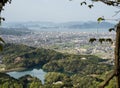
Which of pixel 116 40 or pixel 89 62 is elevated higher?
pixel 116 40

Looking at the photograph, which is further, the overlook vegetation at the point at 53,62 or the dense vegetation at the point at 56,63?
the overlook vegetation at the point at 53,62

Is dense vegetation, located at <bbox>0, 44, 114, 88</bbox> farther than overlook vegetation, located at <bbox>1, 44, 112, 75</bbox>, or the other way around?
overlook vegetation, located at <bbox>1, 44, 112, 75</bbox>

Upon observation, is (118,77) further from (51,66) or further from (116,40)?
(51,66)

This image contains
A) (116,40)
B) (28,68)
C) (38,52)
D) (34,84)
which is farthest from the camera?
(38,52)

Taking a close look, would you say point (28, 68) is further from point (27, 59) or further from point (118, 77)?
point (118, 77)

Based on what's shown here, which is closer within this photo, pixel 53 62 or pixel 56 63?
pixel 56 63

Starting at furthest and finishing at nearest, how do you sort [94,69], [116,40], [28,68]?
[28,68] < [94,69] < [116,40]

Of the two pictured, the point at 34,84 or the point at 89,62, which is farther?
the point at 89,62

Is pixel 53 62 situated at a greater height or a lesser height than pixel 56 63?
greater

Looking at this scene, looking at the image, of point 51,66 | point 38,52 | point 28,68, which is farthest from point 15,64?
point 38,52

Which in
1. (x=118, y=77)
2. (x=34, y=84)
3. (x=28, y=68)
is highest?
(x=118, y=77)
